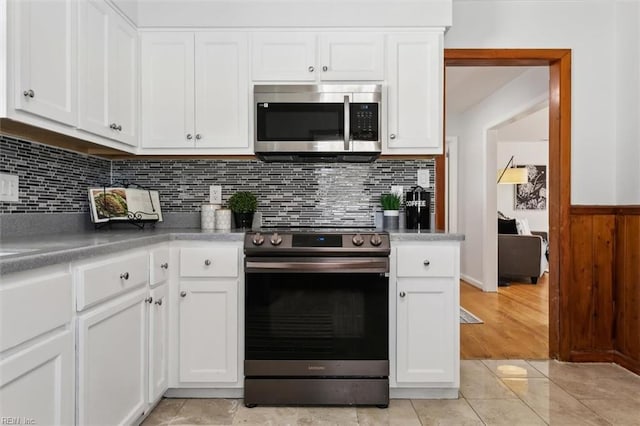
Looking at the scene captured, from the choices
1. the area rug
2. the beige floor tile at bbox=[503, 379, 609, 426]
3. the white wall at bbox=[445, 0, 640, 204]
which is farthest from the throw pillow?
the beige floor tile at bbox=[503, 379, 609, 426]

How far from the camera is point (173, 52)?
2.52 m

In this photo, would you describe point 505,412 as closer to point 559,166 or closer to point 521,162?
point 559,166

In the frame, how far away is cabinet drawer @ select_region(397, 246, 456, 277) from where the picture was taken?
7.30 feet

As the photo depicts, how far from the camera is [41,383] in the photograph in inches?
48.3

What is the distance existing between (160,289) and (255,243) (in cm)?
51

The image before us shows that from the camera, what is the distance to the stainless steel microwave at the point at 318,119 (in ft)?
8.03

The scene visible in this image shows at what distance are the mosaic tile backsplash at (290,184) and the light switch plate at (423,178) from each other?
30 mm

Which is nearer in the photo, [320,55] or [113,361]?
[113,361]

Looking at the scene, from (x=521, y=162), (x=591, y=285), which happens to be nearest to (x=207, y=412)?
(x=591, y=285)

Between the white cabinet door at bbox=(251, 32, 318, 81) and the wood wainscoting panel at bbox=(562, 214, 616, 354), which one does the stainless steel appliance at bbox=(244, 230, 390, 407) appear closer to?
the white cabinet door at bbox=(251, 32, 318, 81)

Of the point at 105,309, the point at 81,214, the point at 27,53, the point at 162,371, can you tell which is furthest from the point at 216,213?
the point at 27,53

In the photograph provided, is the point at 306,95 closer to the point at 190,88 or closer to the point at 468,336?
the point at 190,88

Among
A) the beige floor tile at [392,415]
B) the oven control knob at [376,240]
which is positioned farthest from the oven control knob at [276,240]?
the beige floor tile at [392,415]

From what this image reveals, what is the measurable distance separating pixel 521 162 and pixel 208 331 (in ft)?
25.5
